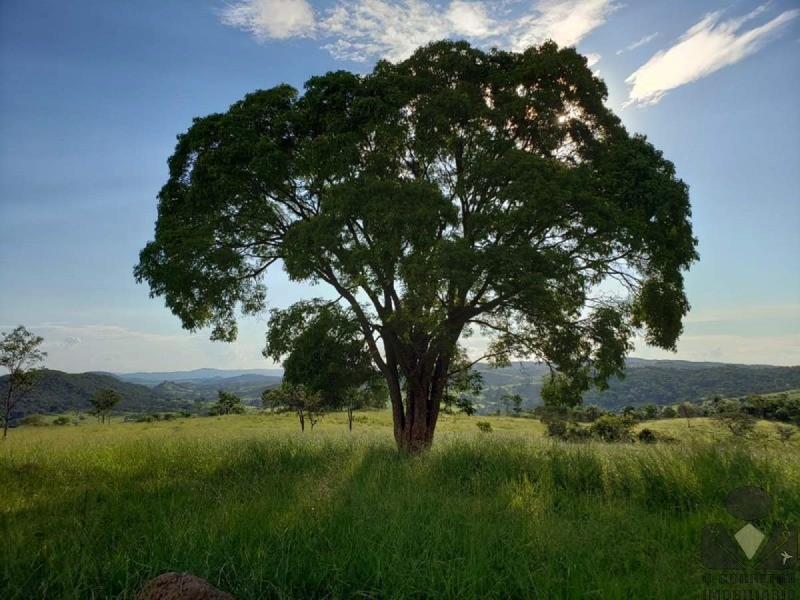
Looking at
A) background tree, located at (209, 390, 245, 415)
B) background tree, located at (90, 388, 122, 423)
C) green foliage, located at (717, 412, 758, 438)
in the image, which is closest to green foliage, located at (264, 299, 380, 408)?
green foliage, located at (717, 412, 758, 438)

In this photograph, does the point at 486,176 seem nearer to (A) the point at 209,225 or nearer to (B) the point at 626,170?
(B) the point at 626,170

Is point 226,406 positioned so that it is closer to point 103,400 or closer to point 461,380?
point 103,400

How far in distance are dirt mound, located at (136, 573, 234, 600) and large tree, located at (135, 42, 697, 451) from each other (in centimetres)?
916

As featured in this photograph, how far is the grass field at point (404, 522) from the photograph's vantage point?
398cm

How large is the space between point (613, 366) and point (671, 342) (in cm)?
311

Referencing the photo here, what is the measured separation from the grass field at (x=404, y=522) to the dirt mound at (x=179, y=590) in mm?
749

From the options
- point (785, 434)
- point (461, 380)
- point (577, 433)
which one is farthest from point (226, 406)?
point (785, 434)

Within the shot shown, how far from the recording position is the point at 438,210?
1229cm

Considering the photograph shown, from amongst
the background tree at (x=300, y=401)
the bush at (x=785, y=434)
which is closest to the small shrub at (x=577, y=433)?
the bush at (x=785, y=434)

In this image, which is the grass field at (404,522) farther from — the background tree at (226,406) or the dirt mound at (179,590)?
the background tree at (226,406)

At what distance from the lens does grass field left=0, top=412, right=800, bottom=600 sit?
398 cm

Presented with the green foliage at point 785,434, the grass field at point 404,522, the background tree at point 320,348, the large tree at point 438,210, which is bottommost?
the green foliage at point 785,434

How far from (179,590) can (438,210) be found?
10812mm

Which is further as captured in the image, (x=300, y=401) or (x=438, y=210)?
(x=300, y=401)
